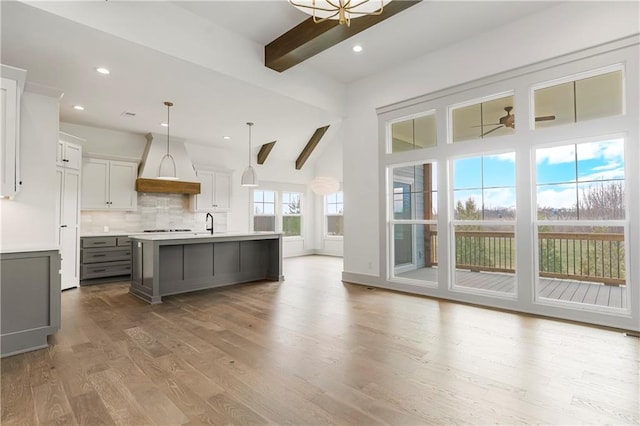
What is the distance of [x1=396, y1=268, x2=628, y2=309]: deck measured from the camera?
345 cm

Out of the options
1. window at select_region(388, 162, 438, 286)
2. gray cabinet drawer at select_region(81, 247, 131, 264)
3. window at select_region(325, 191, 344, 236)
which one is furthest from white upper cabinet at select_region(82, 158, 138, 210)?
window at select_region(325, 191, 344, 236)

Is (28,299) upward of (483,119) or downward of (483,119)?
downward

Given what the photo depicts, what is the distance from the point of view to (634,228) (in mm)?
3248

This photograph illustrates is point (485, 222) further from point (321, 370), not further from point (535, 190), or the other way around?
point (321, 370)

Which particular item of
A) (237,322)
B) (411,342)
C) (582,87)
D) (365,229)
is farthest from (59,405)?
(582,87)

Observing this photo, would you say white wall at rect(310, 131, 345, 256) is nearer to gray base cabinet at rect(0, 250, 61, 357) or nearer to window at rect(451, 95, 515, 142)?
window at rect(451, 95, 515, 142)

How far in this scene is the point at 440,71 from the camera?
4.61 metres

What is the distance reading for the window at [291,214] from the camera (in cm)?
999

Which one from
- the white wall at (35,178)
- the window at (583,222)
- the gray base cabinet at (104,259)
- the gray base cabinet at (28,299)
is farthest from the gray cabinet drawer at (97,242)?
the window at (583,222)

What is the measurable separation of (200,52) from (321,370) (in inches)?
146

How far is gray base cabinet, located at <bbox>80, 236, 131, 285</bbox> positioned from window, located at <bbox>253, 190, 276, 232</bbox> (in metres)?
3.65

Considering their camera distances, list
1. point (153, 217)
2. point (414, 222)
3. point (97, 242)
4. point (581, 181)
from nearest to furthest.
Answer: point (581, 181) → point (414, 222) → point (97, 242) → point (153, 217)

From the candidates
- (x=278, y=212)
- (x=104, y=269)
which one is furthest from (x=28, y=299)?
(x=278, y=212)

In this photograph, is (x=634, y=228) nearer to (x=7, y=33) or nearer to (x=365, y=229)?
(x=365, y=229)
